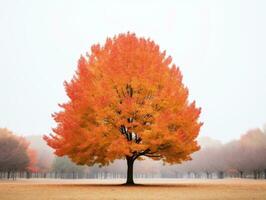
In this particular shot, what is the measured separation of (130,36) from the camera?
41.2 m

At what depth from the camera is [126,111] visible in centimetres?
3691

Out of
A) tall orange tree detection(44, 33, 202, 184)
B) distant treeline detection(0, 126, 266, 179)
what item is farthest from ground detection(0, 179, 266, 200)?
distant treeline detection(0, 126, 266, 179)

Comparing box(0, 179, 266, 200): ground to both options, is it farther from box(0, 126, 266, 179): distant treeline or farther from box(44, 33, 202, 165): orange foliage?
box(0, 126, 266, 179): distant treeline

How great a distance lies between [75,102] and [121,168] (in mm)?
156248

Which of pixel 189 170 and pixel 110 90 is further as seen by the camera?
pixel 189 170

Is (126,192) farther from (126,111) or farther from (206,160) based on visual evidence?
(206,160)

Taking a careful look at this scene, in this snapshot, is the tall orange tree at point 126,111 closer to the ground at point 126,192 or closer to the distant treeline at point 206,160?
the ground at point 126,192

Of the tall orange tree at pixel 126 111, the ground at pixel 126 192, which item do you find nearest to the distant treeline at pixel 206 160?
the tall orange tree at pixel 126 111

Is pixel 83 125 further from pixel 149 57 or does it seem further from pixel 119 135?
pixel 149 57

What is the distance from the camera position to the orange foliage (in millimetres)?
36375

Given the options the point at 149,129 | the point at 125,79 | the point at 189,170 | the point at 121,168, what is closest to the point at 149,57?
the point at 125,79

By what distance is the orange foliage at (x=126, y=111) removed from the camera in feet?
119

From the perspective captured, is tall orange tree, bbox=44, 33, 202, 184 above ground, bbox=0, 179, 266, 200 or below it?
above

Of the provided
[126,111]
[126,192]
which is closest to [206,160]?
[126,111]
